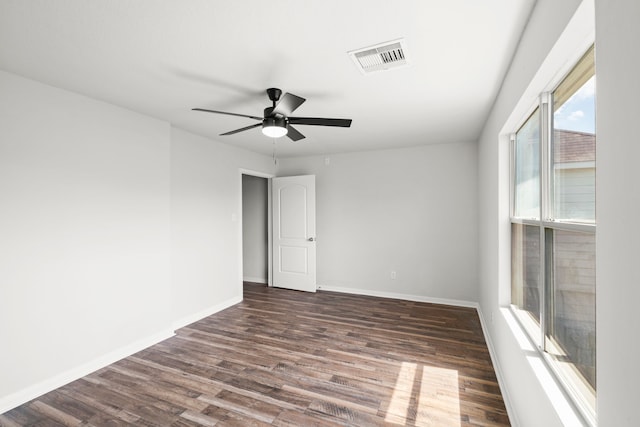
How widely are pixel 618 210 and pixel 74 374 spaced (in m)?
3.63

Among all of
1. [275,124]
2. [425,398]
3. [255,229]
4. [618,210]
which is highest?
[275,124]

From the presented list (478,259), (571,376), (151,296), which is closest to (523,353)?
(571,376)

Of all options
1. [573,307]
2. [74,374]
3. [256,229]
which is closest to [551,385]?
[573,307]

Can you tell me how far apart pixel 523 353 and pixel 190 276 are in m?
3.56

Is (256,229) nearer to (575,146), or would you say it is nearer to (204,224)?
(204,224)

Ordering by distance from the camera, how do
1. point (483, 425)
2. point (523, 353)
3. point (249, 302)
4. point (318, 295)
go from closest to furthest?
1. point (523, 353)
2. point (483, 425)
3. point (249, 302)
4. point (318, 295)

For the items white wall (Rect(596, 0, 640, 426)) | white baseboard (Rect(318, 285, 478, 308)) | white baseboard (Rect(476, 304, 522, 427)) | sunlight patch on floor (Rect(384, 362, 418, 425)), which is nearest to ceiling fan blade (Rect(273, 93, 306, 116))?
white wall (Rect(596, 0, 640, 426))

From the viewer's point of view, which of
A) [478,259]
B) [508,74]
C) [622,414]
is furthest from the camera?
[478,259]

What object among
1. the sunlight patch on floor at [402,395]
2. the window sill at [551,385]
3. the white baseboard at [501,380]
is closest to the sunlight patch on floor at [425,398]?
the sunlight patch on floor at [402,395]

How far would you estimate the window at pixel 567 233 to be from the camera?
1.20m

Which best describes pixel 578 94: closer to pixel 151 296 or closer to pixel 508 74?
pixel 508 74

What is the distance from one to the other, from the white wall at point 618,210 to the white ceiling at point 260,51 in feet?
3.21

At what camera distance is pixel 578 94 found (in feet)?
4.34

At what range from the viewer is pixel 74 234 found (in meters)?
2.65
